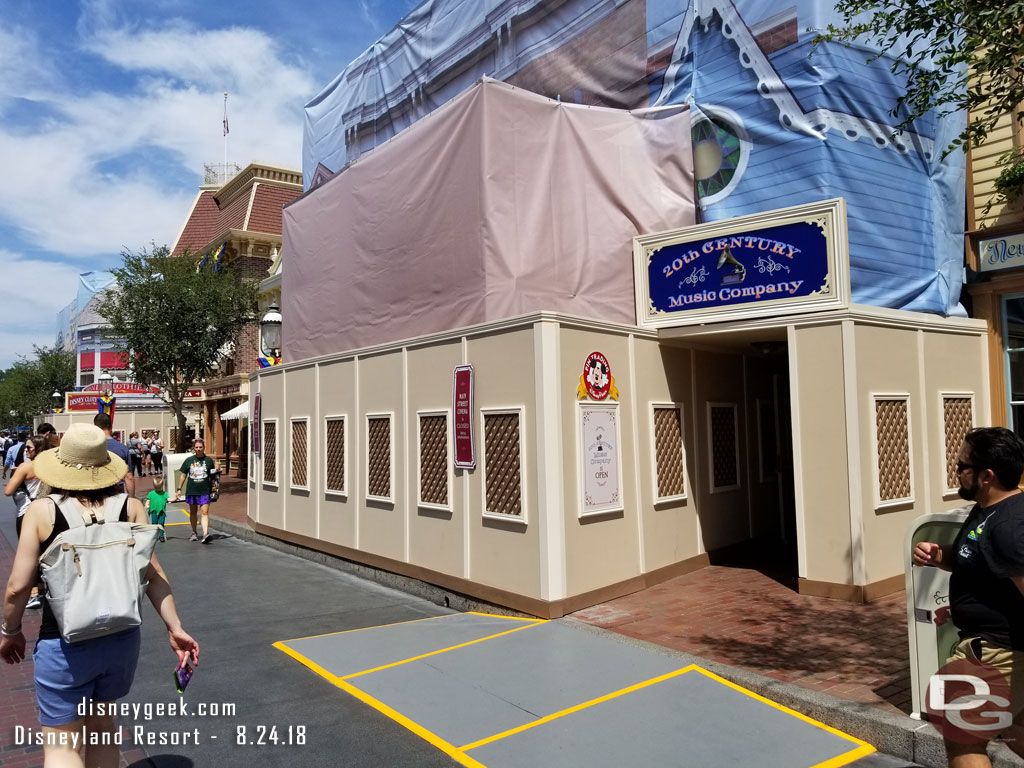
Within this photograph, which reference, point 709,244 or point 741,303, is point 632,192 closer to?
point 709,244

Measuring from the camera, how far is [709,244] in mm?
9180

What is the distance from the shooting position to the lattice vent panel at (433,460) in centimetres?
903

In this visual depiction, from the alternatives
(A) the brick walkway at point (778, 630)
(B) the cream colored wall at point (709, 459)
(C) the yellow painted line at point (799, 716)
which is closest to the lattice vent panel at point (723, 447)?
(B) the cream colored wall at point (709, 459)

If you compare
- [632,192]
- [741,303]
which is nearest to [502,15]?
[632,192]

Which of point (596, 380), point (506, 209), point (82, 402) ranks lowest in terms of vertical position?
point (596, 380)

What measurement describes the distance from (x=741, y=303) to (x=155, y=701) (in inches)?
278

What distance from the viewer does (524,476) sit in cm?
773

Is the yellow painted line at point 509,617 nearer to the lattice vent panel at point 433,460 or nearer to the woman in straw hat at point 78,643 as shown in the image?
the lattice vent panel at point 433,460

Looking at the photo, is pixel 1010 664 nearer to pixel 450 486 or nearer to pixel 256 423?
pixel 450 486

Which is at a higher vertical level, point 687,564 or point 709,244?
point 709,244

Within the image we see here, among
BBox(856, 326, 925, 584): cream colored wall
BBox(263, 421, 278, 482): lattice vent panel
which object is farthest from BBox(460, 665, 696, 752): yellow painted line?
BBox(263, 421, 278, 482): lattice vent panel

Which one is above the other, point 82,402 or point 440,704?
point 82,402

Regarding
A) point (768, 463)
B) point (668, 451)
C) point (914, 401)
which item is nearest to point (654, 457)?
point (668, 451)

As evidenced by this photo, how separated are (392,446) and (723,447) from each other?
173 inches
